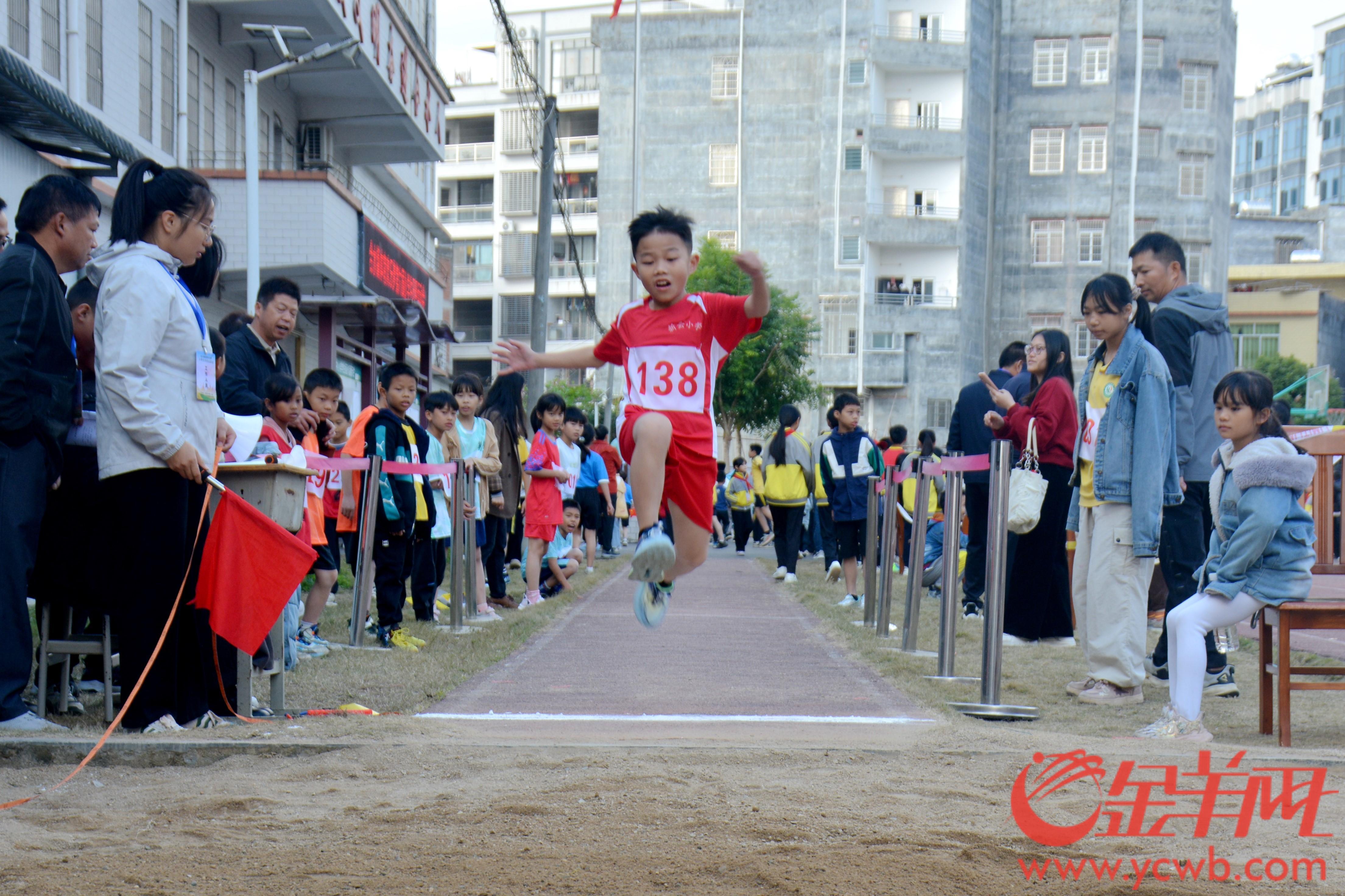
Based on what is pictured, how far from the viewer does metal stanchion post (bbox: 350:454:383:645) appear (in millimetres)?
8625

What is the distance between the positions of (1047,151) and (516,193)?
22540 mm

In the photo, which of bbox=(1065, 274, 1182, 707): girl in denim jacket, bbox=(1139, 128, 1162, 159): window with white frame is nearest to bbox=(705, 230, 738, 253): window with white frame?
bbox=(1139, 128, 1162, 159): window with white frame

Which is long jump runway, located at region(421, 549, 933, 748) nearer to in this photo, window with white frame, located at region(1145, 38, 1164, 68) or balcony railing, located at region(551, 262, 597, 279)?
balcony railing, located at region(551, 262, 597, 279)

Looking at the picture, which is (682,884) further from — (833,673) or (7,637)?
(833,673)

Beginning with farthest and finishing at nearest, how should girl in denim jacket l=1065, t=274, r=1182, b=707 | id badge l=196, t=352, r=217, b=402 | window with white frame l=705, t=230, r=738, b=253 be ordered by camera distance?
window with white frame l=705, t=230, r=738, b=253
girl in denim jacket l=1065, t=274, r=1182, b=707
id badge l=196, t=352, r=217, b=402

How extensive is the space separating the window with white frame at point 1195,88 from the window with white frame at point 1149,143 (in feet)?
5.20

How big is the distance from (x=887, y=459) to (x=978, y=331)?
33337 mm

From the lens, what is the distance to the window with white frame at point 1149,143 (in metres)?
47.0

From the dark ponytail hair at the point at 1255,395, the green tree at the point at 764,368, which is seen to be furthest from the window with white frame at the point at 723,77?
the dark ponytail hair at the point at 1255,395

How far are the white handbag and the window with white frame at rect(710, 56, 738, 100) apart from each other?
41547mm

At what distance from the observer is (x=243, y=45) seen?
19672mm

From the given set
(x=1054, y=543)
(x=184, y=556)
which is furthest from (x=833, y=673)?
(x=184, y=556)

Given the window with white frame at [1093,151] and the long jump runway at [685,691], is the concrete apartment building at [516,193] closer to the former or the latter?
the window with white frame at [1093,151]

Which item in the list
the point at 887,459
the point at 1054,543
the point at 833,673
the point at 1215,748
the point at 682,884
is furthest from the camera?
the point at 887,459
